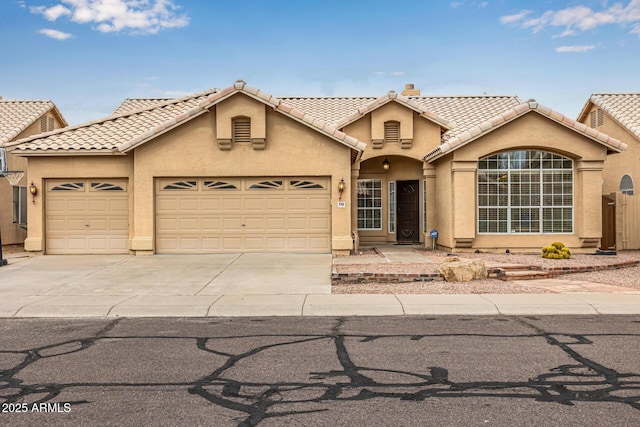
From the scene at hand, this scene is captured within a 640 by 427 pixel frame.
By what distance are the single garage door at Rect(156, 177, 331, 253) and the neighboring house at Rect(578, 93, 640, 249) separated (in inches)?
374

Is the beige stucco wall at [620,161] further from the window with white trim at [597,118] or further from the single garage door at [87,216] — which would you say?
the single garage door at [87,216]

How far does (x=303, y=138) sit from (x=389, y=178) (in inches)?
199

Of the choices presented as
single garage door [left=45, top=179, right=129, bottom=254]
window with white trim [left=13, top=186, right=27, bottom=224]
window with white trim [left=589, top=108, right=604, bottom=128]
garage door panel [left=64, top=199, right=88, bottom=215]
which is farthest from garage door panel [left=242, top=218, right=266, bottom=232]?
window with white trim [left=589, top=108, right=604, bottom=128]

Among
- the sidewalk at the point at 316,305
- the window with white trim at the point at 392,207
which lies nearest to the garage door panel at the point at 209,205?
the sidewalk at the point at 316,305

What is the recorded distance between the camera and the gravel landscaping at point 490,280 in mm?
10445

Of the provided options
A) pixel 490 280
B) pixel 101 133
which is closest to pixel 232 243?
pixel 101 133

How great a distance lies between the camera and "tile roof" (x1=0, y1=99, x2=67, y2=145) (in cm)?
2101

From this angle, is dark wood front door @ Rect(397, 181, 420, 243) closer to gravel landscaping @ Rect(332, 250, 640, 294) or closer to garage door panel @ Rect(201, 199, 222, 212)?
gravel landscaping @ Rect(332, 250, 640, 294)

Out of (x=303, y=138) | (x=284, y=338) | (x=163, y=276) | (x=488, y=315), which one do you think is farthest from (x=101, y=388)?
(x=303, y=138)

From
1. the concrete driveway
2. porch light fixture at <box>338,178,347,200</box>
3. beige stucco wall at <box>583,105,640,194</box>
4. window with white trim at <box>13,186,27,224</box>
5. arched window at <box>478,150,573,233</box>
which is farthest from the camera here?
window with white trim at <box>13,186,27,224</box>

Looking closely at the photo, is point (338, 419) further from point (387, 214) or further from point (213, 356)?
point (387, 214)

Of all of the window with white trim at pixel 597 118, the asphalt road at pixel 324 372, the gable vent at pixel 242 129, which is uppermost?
the window with white trim at pixel 597 118

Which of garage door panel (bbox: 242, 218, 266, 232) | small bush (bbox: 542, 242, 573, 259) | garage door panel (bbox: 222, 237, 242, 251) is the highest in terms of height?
garage door panel (bbox: 242, 218, 266, 232)

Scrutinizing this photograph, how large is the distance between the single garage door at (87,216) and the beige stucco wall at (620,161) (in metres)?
18.1
